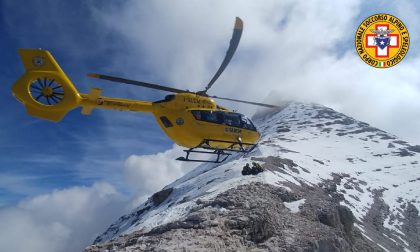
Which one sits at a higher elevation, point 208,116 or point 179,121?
point 208,116

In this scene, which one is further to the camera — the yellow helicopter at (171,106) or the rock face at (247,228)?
the rock face at (247,228)

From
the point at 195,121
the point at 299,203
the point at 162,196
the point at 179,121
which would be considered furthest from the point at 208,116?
the point at 162,196

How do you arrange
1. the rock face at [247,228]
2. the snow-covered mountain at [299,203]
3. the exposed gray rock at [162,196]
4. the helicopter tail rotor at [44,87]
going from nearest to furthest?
the helicopter tail rotor at [44,87] < the rock face at [247,228] < the snow-covered mountain at [299,203] < the exposed gray rock at [162,196]

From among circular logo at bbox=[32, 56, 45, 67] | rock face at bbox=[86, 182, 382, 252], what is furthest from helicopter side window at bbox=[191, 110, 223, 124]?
circular logo at bbox=[32, 56, 45, 67]

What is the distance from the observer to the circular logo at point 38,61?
65.1ft

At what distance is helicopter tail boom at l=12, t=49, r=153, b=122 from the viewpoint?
19384mm

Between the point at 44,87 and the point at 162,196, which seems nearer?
the point at 44,87

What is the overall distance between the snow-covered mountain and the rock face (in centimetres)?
8

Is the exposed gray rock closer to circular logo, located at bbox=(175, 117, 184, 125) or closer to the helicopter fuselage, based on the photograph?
the helicopter fuselage

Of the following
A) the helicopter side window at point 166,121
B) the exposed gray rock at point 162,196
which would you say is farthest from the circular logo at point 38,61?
the exposed gray rock at point 162,196

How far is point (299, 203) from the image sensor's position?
39719 millimetres

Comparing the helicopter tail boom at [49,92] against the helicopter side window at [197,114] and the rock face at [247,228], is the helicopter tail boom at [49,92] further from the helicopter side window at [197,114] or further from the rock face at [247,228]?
the rock face at [247,228]

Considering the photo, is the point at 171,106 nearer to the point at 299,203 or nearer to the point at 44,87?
the point at 44,87

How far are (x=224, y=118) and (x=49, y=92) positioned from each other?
1015 centimetres
